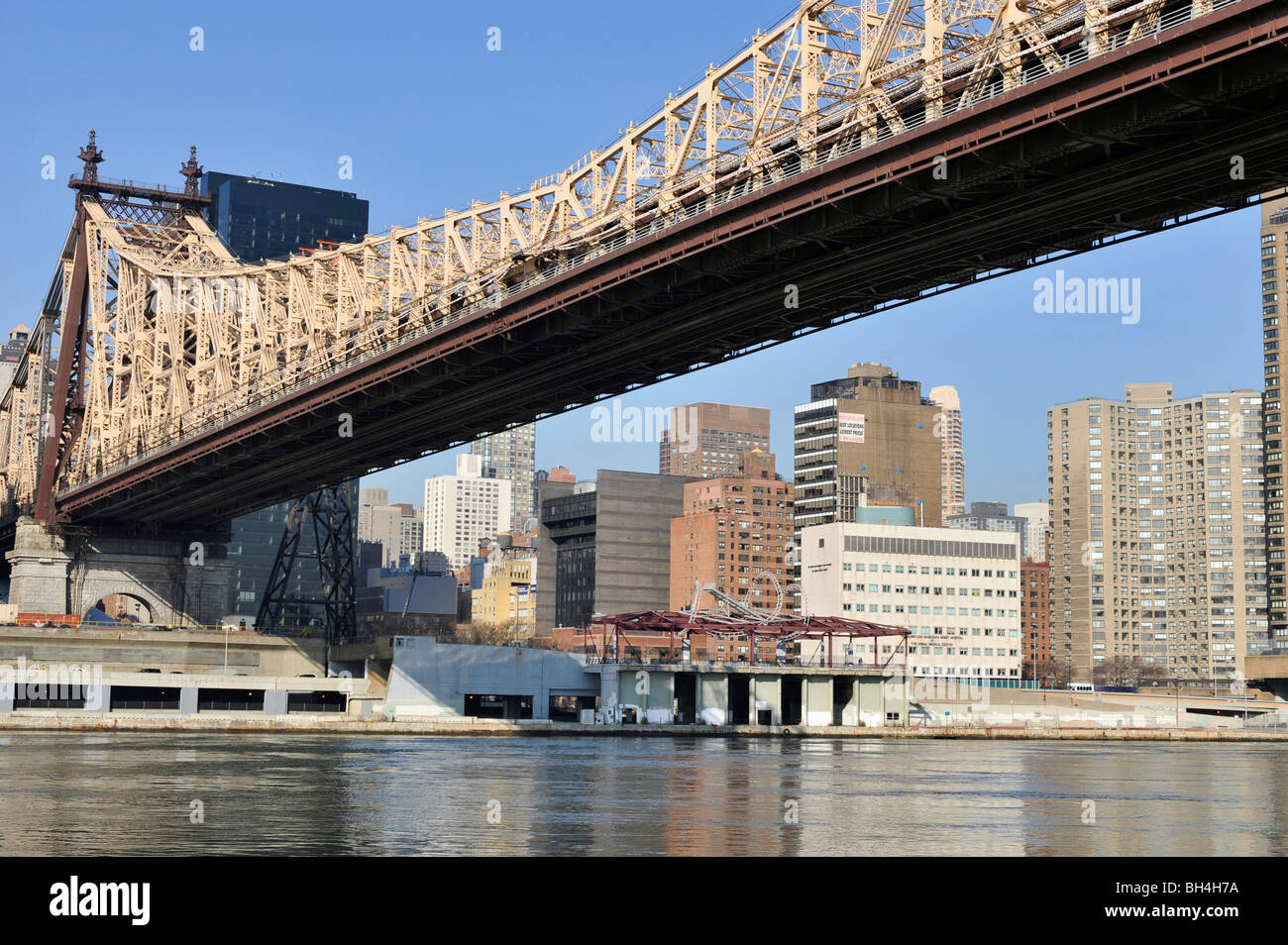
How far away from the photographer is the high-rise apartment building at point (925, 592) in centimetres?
15400

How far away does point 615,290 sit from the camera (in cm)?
5956

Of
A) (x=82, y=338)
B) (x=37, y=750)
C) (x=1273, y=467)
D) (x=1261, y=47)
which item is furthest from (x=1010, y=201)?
(x=1273, y=467)

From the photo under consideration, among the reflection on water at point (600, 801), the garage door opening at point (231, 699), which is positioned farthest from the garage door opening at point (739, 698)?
the reflection on water at point (600, 801)

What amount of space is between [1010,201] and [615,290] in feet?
59.9

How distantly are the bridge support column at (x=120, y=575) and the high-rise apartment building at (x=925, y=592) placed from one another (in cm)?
5862

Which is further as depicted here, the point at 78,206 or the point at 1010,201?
the point at 78,206

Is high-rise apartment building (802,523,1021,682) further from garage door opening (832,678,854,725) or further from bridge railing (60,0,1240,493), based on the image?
bridge railing (60,0,1240,493)

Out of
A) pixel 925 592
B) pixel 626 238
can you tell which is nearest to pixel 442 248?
pixel 626 238

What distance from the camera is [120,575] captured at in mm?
125500

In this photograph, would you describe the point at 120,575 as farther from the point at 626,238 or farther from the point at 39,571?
the point at 626,238

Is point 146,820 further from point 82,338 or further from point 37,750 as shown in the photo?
point 82,338

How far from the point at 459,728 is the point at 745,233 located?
195ft

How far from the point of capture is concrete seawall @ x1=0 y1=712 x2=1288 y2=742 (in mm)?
95438
